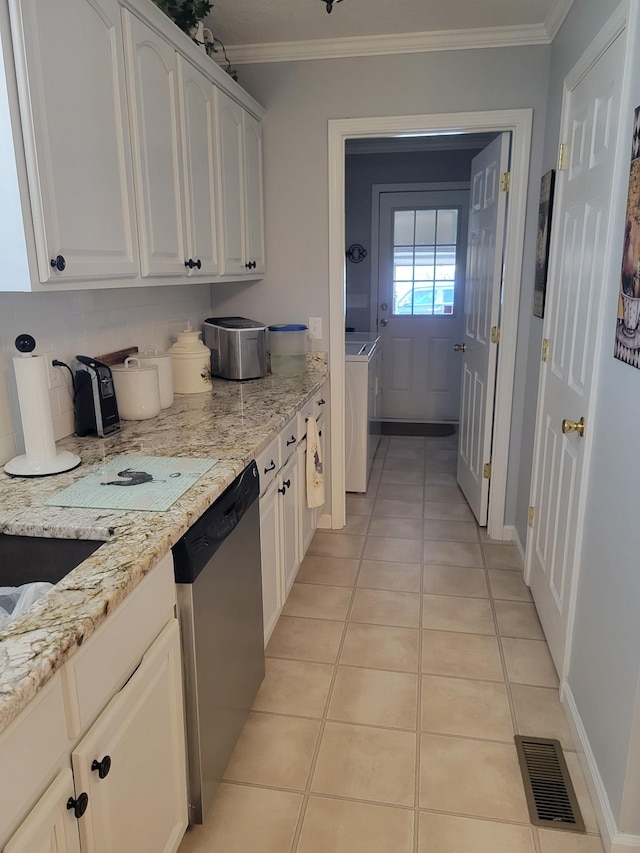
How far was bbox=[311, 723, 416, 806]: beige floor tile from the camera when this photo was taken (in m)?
1.75

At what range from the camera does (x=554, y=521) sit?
235 cm

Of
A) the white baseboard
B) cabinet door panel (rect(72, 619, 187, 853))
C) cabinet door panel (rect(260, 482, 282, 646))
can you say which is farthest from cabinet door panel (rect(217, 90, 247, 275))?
the white baseboard

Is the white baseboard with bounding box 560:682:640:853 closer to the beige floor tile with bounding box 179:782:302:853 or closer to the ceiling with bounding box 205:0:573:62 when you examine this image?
the beige floor tile with bounding box 179:782:302:853

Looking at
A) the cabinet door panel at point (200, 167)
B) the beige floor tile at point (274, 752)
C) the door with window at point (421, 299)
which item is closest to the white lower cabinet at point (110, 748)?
the beige floor tile at point (274, 752)

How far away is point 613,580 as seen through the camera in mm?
1640

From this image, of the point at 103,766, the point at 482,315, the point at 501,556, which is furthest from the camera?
the point at 482,315

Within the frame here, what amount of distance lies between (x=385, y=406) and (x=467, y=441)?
6.61 ft

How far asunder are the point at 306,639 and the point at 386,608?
421mm

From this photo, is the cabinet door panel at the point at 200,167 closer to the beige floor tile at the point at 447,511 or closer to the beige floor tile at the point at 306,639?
the beige floor tile at the point at 306,639

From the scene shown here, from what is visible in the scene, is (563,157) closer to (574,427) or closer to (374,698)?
(574,427)

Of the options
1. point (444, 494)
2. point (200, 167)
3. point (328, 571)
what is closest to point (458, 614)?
point (328, 571)

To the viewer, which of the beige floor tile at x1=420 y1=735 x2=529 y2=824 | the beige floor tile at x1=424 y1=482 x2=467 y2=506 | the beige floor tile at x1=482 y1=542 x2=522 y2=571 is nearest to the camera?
the beige floor tile at x1=420 y1=735 x2=529 y2=824

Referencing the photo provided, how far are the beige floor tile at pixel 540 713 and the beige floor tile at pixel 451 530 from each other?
120 centimetres

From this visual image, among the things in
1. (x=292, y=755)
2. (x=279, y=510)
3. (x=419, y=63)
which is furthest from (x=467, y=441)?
(x=292, y=755)
